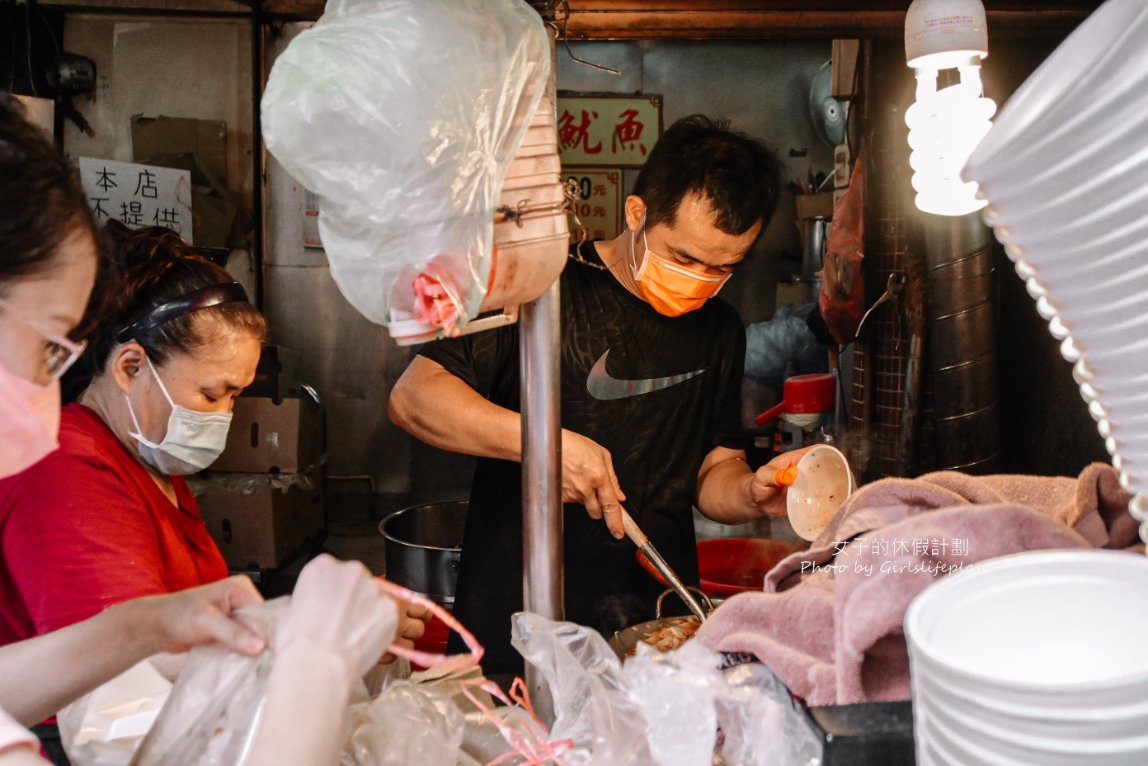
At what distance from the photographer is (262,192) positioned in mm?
6504

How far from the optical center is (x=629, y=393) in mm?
2779

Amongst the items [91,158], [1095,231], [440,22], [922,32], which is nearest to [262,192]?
[91,158]

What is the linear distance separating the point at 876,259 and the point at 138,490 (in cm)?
336

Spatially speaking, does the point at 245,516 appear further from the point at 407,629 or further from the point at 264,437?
the point at 407,629

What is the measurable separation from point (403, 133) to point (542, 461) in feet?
1.64

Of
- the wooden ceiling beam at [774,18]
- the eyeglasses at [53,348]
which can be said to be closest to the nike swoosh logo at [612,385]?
the wooden ceiling beam at [774,18]

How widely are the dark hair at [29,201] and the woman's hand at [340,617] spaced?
0.52 m

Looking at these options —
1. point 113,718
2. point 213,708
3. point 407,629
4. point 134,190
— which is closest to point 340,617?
point 213,708

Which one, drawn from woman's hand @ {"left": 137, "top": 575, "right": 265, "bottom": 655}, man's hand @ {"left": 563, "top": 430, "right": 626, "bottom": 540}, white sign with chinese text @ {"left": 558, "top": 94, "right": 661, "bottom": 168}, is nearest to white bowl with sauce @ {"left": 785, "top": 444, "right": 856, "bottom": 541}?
man's hand @ {"left": 563, "top": 430, "right": 626, "bottom": 540}

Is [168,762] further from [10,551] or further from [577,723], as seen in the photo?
[10,551]

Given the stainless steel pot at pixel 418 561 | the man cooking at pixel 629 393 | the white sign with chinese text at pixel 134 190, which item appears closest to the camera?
the man cooking at pixel 629 393

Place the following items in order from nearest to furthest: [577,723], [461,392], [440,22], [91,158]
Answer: [440,22]
[577,723]
[461,392]
[91,158]

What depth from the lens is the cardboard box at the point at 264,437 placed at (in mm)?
5609

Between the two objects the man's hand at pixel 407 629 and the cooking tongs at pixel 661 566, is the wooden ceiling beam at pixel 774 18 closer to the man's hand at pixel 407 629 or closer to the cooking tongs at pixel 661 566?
the cooking tongs at pixel 661 566
